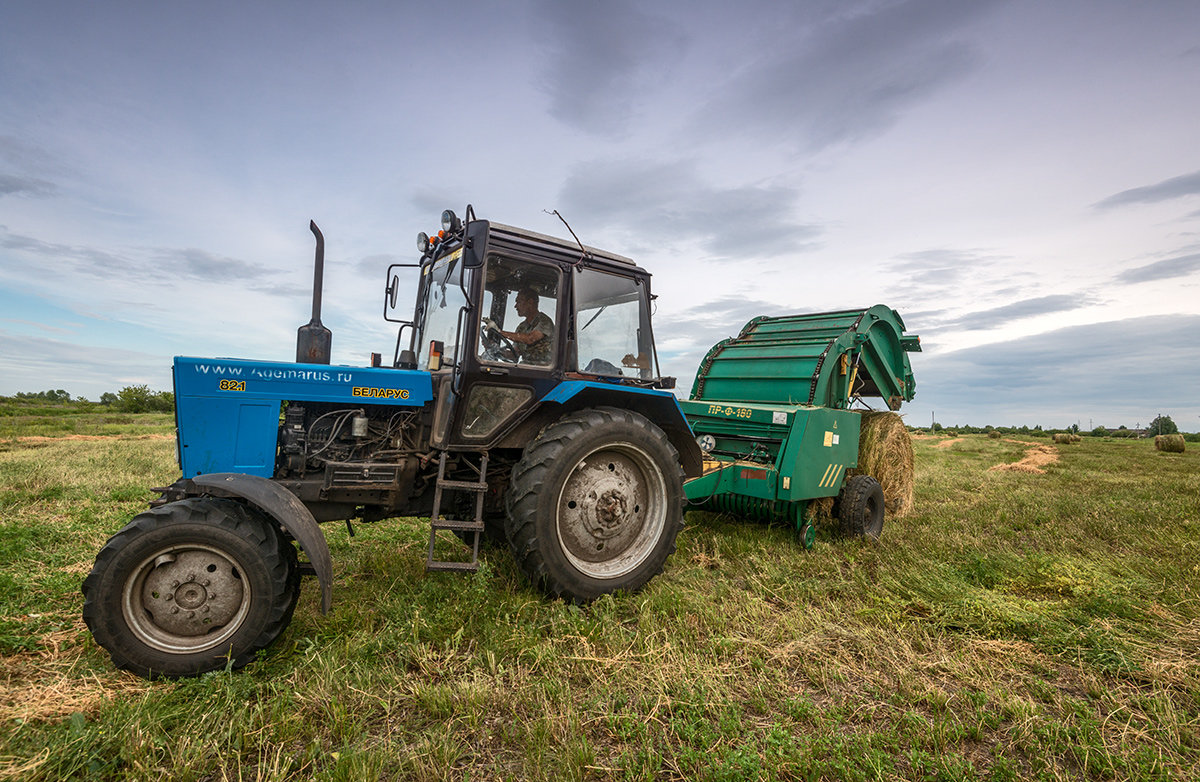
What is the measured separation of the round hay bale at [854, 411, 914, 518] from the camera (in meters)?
6.95

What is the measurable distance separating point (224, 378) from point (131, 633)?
1427mm

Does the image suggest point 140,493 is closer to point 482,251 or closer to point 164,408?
point 482,251

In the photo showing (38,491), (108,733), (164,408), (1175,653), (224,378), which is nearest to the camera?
(108,733)

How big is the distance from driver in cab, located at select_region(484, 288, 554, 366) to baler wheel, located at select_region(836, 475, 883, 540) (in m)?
3.61

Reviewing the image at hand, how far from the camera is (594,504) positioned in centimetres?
411

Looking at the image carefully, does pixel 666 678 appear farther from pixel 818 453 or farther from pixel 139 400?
pixel 139 400

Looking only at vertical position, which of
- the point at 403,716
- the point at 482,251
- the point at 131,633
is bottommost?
the point at 403,716

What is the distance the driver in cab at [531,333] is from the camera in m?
4.20

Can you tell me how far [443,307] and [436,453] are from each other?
3.54 feet

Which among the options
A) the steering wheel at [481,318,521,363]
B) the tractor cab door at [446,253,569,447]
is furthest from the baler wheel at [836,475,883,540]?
the steering wheel at [481,318,521,363]

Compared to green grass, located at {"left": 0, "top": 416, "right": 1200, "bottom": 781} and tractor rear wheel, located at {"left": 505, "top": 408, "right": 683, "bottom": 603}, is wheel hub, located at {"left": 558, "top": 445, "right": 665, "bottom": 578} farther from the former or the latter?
green grass, located at {"left": 0, "top": 416, "right": 1200, "bottom": 781}

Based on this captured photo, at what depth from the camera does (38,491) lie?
693cm

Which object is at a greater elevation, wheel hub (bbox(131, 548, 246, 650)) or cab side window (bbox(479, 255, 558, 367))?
cab side window (bbox(479, 255, 558, 367))

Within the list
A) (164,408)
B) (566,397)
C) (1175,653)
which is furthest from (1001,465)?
(164,408)
